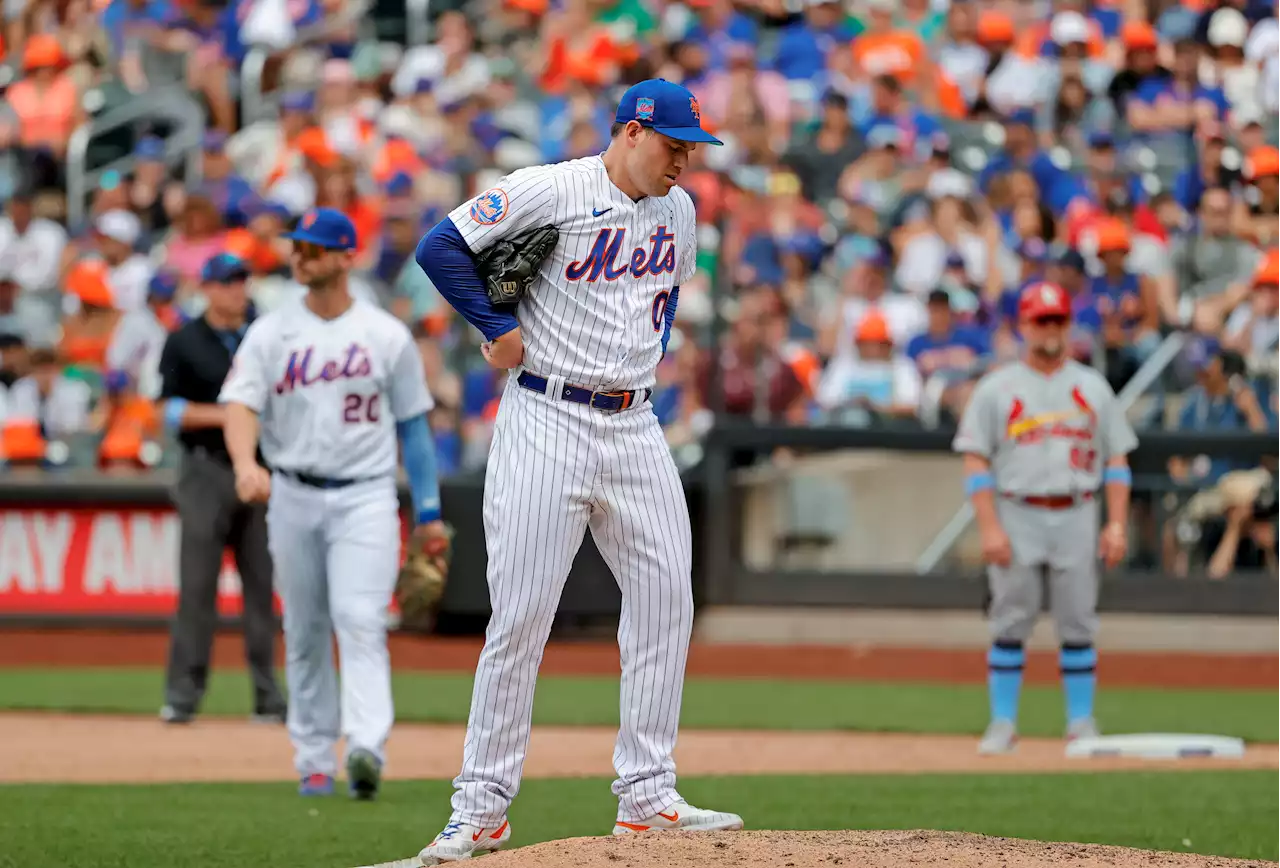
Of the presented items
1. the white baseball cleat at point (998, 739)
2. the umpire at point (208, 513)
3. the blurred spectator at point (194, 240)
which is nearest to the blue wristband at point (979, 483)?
the white baseball cleat at point (998, 739)

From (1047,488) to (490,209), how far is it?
4.94m

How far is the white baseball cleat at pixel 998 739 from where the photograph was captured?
31.0 feet

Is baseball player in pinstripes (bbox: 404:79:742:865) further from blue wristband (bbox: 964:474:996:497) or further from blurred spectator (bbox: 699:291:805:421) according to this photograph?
blurred spectator (bbox: 699:291:805:421)

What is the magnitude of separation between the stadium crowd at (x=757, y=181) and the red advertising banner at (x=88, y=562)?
56 cm

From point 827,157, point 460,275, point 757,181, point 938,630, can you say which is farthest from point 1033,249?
point 460,275

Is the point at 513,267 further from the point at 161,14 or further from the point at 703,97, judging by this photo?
the point at 161,14

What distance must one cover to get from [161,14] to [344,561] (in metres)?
13.3

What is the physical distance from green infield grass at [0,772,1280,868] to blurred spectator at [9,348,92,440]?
8.17 metres

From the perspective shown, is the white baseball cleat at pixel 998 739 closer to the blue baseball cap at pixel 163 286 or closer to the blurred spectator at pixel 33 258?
the blue baseball cap at pixel 163 286

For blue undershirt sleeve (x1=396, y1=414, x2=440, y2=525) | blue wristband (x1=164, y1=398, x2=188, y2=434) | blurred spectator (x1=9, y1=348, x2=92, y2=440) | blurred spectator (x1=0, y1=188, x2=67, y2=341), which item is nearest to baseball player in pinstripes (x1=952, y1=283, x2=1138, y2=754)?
blue undershirt sleeve (x1=396, y1=414, x2=440, y2=525)

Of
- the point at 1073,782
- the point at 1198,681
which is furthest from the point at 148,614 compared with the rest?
the point at 1073,782

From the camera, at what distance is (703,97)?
16859 millimetres

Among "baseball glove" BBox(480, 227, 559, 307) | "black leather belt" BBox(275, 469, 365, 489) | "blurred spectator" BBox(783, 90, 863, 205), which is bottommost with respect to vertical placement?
"black leather belt" BBox(275, 469, 365, 489)

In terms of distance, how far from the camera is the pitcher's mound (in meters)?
4.88
